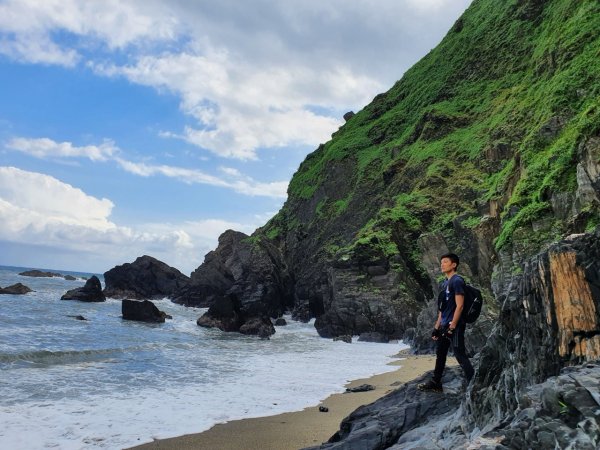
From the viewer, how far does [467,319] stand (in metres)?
7.05

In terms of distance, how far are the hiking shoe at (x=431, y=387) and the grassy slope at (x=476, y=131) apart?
35.3 ft

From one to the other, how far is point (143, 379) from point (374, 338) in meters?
20.0

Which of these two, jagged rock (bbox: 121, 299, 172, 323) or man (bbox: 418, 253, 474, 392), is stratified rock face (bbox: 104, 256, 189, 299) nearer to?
jagged rock (bbox: 121, 299, 172, 323)

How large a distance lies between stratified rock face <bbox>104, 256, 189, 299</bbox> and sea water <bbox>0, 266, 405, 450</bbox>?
3932 centimetres

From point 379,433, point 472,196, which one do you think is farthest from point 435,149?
point 379,433

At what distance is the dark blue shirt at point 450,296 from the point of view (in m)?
7.12

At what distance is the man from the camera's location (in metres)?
6.95

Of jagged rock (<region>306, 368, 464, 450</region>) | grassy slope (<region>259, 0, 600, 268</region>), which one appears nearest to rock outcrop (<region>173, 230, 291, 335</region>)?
grassy slope (<region>259, 0, 600, 268</region>)

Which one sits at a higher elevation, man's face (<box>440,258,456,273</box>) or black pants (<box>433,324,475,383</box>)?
man's face (<box>440,258,456,273</box>)

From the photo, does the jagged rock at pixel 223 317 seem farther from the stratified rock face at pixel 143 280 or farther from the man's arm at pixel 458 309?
the man's arm at pixel 458 309

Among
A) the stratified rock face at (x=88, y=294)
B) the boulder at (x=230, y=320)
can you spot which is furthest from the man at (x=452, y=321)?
the stratified rock face at (x=88, y=294)

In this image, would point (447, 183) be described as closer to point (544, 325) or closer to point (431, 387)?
point (431, 387)

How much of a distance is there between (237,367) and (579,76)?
82.6ft

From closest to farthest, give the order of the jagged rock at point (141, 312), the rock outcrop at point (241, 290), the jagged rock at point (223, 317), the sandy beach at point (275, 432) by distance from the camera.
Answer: the sandy beach at point (275, 432) < the jagged rock at point (223, 317) < the jagged rock at point (141, 312) < the rock outcrop at point (241, 290)
